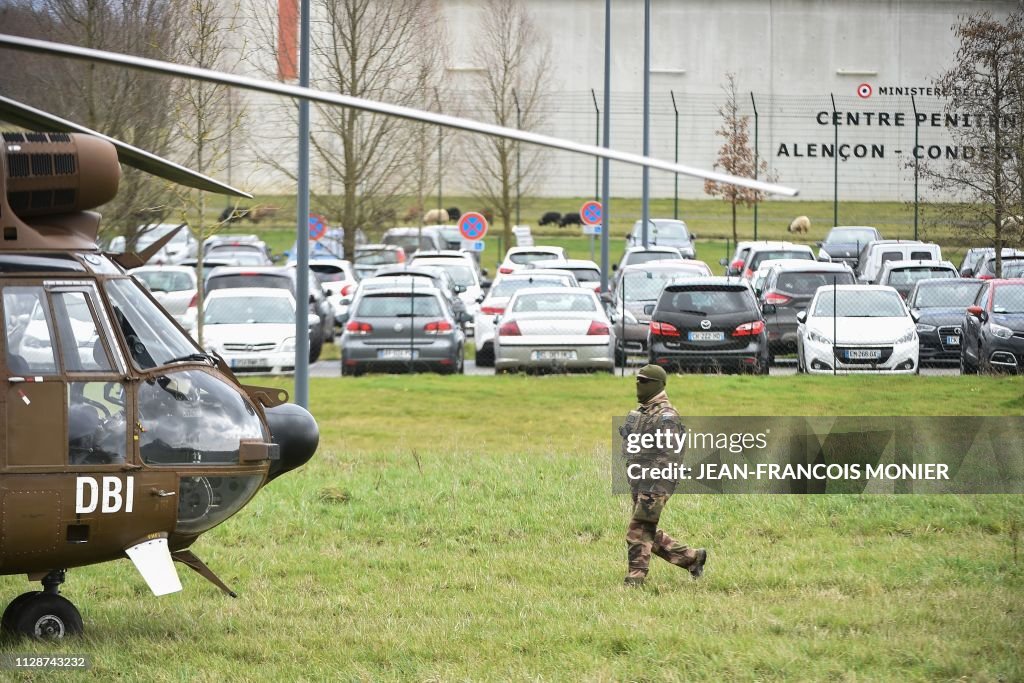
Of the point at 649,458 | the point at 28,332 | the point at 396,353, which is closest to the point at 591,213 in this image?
the point at 396,353

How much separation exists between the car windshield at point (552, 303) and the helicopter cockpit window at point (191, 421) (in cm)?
1465

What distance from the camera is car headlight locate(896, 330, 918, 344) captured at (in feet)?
71.6

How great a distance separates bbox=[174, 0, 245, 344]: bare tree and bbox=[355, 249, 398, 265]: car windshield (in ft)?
47.5

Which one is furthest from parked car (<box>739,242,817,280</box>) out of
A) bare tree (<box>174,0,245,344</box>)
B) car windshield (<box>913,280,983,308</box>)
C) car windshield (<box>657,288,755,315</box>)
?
bare tree (<box>174,0,245,344</box>)

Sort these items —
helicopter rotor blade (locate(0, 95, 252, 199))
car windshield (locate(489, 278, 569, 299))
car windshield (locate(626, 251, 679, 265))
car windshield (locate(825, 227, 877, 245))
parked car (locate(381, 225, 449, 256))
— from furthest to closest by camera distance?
1. parked car (locate(381, 225, 449, 256))
2. car windshield (locate(825, 227, 877, 245))
3. car windshield (locate(626, 251, 679, 265))
4. car windshield (locate(489, 278, 569, 299))
5. helicopter rotor blade (locate(0, 95, 252, 199))

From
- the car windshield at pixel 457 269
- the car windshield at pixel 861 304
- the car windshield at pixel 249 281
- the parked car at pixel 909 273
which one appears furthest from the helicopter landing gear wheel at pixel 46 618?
the car windshield at pixel 457 269

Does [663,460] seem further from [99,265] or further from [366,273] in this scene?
[366,273]

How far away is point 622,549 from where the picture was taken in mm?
10492

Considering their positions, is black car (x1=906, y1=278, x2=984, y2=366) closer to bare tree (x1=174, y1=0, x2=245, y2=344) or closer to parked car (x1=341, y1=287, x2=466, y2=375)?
parked car (x1=341, y1=287, x2=466, y2=375)

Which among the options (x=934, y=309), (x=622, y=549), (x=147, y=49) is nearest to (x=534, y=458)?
(x=622, y=549)

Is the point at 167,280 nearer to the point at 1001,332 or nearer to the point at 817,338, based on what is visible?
the point at 817,338

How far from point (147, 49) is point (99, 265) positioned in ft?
39.7

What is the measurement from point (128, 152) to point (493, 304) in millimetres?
18252

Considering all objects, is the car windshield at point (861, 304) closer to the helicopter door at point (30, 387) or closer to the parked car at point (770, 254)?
the parked car at point (770, 254)
